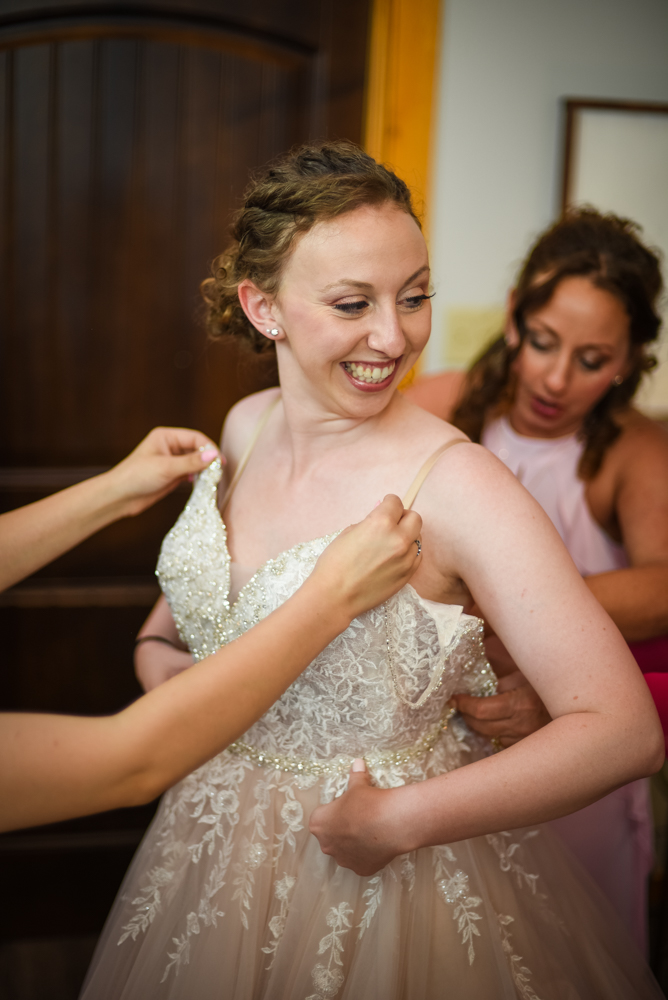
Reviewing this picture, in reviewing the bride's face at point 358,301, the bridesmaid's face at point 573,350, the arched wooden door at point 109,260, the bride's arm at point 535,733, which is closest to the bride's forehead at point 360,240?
the bride's face at point 358,301

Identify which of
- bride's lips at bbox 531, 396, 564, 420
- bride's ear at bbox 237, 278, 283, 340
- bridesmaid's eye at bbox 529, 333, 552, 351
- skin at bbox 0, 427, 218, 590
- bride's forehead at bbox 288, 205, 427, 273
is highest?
bride's forehead at bbox 288, 205, 427, 273

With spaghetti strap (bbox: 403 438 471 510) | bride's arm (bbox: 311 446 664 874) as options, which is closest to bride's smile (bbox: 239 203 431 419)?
spaghetti strap (bbox: 403 438 471 510)

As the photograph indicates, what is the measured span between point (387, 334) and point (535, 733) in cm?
55

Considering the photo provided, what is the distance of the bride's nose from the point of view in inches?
40.0

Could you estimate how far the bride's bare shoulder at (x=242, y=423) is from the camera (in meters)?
1.43

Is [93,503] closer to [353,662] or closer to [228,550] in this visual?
[228,550]

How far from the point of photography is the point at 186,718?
30.7 inches

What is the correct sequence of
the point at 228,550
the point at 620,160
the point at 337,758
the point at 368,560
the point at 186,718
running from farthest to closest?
1. the point at 620,160
2. the point at 228,550
3. the point at 337,758
4. the point at 368,560
5. the point at 186,718

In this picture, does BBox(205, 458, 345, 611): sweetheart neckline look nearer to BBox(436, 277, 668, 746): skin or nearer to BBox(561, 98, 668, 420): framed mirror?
BBox(436, 277, 668, 746): skin

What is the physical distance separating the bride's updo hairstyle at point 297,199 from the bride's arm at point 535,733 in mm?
417

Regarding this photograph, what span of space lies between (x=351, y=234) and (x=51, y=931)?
2.19 metres

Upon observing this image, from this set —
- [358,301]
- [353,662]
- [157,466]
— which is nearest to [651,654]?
[353,662]

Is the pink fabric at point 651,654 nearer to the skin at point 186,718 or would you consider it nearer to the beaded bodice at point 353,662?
the beaded bodice at point 353,662

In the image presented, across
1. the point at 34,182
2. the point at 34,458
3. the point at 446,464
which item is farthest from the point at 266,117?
the point at 446,464
